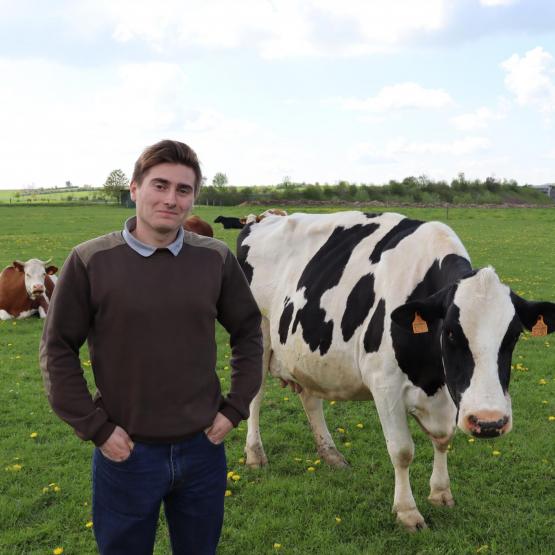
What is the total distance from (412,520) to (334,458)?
48.1 inches

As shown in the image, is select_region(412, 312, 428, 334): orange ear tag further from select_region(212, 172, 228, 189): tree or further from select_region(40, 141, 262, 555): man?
select_region(212, 172, 228, 189): tree

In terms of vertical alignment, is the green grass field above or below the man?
below

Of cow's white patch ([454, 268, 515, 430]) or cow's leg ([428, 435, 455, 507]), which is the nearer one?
cow's white patch ([454, 268, 515, 430])

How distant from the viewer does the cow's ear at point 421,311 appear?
3.83m

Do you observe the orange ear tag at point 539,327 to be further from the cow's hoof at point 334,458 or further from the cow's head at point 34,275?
the cow's head at point 34,275

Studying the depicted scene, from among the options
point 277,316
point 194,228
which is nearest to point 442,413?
point 277,316

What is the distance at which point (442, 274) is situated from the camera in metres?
4.27

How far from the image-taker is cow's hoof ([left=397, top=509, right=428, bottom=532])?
465 cm

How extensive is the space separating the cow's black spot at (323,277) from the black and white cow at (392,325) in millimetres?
12

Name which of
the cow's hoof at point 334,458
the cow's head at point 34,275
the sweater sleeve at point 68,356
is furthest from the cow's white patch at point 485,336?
the cow's head at point 34,275

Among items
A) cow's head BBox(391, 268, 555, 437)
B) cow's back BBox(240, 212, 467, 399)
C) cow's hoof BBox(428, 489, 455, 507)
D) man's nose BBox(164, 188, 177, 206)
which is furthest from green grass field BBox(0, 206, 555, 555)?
man's nose BBox(164, 188, 177, 206)

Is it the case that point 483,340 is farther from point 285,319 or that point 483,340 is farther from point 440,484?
point 285,319

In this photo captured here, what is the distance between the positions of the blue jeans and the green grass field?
176cm

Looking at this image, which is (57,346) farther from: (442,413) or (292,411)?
(292,411)
